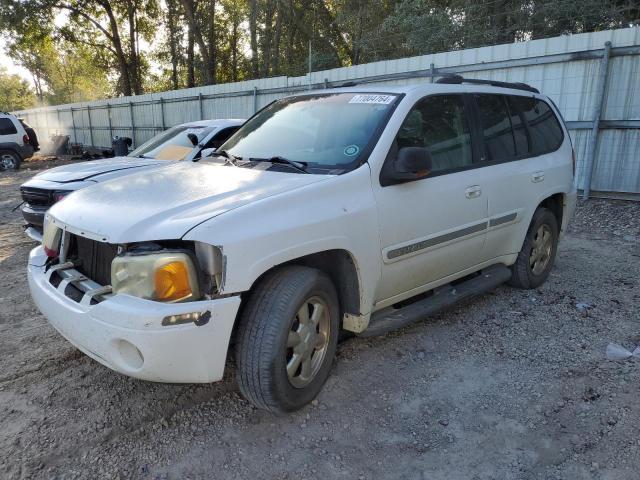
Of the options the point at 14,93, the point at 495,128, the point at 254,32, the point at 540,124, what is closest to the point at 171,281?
the point at 495,128

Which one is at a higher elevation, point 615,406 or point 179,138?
point 179,138

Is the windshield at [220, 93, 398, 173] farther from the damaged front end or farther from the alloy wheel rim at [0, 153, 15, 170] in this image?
the alloy wheel rim at [0, 153, 15, 170]

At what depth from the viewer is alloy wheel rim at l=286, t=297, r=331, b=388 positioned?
274 centimetres

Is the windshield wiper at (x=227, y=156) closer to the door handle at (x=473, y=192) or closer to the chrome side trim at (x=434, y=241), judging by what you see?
the chrome side trim at (x=434, y=241)

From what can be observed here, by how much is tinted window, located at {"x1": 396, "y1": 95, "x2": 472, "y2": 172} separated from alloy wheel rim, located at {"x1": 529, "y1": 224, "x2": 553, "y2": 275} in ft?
4.69

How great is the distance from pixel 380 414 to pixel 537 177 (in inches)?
107

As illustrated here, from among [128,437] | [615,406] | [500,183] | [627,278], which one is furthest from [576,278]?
[128,437]

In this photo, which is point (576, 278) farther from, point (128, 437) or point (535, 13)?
point (535, 13)

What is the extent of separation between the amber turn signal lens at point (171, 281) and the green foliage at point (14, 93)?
85.2 metres

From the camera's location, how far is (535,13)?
11.8 meters

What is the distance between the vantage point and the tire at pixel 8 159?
53.0 feet

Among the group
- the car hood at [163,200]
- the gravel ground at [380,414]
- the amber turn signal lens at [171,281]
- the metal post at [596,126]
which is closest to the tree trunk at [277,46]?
the metal post at [596,126]

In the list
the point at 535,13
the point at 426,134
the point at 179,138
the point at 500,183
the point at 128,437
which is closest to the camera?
the point at 128,437

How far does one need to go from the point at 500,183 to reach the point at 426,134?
886mm
